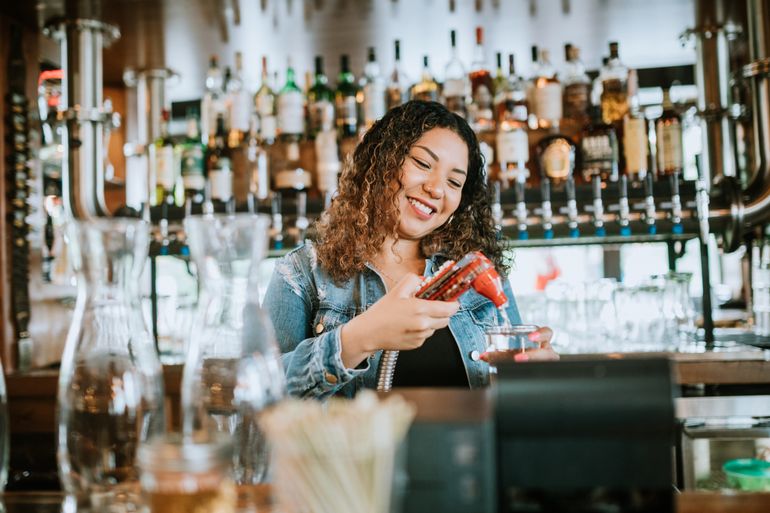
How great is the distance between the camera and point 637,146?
2797mm

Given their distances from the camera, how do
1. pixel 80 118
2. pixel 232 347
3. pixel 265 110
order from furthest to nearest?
pixel 265 110
pixel 80 118
pixel 232 347

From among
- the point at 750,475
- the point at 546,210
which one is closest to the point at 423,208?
the point at 750,475

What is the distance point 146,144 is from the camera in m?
3.24

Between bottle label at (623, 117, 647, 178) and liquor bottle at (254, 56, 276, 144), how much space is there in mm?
1460

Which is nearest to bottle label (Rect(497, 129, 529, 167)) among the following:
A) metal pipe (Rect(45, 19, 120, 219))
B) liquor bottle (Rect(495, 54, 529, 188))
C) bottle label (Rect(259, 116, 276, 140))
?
liquor bottle (Rect(495, 54, 529, 188))

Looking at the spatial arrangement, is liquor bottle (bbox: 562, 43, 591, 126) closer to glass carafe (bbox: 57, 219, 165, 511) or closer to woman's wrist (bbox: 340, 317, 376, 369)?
woman's wrist (bbox: 340, 317, 376, 369)

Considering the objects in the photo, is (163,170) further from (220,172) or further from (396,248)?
(396,248)

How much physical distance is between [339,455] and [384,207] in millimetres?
1090

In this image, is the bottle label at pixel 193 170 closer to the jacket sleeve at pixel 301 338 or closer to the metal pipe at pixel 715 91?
the jacket sleeve at pixel 301 338

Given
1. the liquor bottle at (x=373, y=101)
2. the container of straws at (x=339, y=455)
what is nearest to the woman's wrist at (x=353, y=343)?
the container of straws at (x=339, y=455)

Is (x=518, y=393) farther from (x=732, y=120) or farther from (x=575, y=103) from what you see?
(x=732, y=120)

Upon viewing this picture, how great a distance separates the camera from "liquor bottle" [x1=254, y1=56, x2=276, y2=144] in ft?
10.1

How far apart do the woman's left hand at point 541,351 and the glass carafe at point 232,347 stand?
1.43ft

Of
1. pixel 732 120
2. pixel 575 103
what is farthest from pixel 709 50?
pixel 575 103
